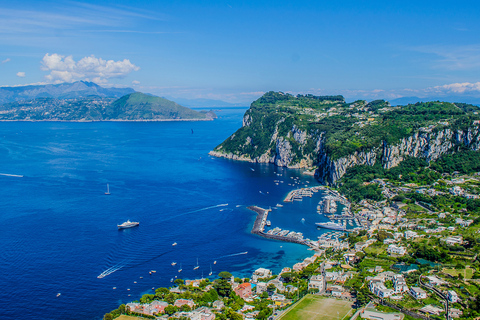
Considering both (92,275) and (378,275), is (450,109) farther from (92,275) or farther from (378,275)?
(92,275)

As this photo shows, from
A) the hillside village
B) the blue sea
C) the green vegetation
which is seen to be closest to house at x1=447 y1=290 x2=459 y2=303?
the hillside village

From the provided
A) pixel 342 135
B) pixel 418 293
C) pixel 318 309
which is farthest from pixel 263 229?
pixel 342 135

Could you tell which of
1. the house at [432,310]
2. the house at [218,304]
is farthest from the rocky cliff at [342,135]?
the house at [218,304]

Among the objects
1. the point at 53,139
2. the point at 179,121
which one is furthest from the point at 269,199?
the point at 179,121

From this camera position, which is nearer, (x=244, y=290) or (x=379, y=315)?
(x=379, y=315)

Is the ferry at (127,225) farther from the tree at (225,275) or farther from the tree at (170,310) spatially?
the tree at (170,310)

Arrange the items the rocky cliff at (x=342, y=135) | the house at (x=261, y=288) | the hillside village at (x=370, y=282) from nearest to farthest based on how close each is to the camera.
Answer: the hillside village at (x=370, y=282) < the house at (x=261, y=288) < the rocky cliff at (x=342, y=135)

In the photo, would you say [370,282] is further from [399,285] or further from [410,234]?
[410,234]
